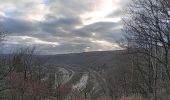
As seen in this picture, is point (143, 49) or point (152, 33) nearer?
point (152, 33)

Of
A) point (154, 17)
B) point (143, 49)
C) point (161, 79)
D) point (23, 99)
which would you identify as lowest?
point (23, 99)

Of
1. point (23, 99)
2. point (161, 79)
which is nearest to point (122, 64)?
point (23, 99)

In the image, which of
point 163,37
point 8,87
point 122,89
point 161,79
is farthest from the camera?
point 122,89

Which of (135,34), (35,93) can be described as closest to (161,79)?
(135,34)

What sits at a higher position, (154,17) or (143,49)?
(154,17)

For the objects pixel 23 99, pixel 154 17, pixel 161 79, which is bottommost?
pixel 23 99

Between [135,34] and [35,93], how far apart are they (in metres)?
28.2

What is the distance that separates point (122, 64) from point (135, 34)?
127 feet

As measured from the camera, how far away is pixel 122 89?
62.3 metres

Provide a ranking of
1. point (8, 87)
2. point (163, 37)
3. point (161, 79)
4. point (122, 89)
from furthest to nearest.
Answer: point (122, 89) < point (8, 87) < point (161, 79) < point (163, 37)

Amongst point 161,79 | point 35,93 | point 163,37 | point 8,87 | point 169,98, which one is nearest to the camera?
point 163,37

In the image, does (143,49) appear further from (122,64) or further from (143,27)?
(122,64)

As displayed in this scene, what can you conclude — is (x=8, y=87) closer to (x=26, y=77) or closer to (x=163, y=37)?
(x=26, y=77)

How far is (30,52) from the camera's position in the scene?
64875 mm
